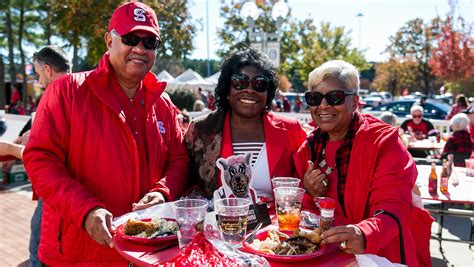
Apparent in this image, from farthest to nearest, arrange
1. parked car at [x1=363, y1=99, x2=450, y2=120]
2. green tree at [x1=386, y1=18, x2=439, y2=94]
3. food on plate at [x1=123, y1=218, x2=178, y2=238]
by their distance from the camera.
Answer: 1. green tree at [x1=386, y1=18, x2=439, y2=94]
2. parked car at [x1=363, y1=99, x2=450, y2=120]
3. food on plate at [x1=123, y1=218, x2=178, y2=238]

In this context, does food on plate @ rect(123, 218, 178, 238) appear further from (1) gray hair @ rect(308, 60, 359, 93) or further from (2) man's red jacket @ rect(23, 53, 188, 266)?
(1) gray hair @ rect(308, 60, 359, 93)

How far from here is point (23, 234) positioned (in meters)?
5.62

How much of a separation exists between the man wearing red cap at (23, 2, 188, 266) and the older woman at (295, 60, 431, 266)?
0.98 meters

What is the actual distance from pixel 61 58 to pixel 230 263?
307 centimetres

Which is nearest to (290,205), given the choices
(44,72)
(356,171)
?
(356,171)

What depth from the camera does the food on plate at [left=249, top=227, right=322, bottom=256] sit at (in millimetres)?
1945

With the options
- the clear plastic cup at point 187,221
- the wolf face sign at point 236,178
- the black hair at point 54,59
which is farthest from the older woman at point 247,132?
the black hair at point 54,59

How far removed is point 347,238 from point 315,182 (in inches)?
23.3

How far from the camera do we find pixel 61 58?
3.99 metres

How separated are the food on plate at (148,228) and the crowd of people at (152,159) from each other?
99mm

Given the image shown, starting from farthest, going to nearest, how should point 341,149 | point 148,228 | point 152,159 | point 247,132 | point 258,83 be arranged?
point 247,132 < point 258,83 < point 152,159 < point 341,149 < point 148,228

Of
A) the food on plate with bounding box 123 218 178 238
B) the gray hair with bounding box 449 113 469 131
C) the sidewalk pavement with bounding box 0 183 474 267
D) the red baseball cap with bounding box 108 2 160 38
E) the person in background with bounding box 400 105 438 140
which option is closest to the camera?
the food on plate with bounding box 123 218 178 238

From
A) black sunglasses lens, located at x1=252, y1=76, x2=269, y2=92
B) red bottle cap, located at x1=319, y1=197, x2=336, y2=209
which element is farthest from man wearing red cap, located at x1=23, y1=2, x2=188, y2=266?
red bottle cap, located at x1=319, y1=197, x2=336, y2=209

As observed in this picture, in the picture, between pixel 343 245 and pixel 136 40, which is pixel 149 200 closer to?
pixel 136 40
